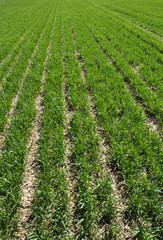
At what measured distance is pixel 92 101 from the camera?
577cm

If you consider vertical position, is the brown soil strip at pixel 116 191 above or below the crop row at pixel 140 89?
below

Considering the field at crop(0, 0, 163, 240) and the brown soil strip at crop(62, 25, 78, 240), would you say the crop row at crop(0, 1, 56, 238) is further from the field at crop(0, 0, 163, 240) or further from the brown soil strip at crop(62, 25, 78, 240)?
the brown soil strip at crop(62, 25, 78, 240)

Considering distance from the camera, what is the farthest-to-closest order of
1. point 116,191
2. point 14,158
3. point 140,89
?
1. point 140,89
2. point 14,158
3. point 116,191

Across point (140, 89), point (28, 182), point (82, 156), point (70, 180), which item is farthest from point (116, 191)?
point (140, 89)

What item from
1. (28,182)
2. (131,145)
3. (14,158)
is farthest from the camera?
(131,145)

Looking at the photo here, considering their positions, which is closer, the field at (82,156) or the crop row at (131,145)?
the field at (82,156)

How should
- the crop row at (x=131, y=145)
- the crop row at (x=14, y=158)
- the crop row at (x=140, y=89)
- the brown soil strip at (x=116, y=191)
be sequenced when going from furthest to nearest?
the crop row at (x=140, y=89)
the crop row at (x=131, y=145)
the crop row at (x=14, y=158)
the brown soil strip at (x=116, y=191)

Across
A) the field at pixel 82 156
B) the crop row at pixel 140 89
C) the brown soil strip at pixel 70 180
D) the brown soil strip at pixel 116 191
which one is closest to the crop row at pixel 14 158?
the field at pixel 82 156

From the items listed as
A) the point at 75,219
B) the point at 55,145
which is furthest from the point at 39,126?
the point at 75,219

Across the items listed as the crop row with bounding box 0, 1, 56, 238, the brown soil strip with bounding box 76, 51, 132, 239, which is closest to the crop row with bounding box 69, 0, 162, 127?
the brown soil strip with bounding box 76, 51, 132, 239

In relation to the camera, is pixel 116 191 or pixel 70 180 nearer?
pixel 116 191

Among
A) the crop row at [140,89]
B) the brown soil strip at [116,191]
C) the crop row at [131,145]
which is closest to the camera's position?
the brown soil strip at [116,191]

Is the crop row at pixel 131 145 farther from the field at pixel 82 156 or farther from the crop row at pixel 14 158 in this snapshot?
the crop row at pixel 14 158

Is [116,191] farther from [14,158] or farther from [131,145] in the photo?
[14,158]
